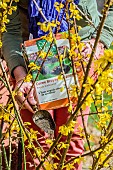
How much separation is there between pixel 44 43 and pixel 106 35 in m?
0.44

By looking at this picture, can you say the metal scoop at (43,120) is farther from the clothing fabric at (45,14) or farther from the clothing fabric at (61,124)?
the clothing fabric at (45,14)

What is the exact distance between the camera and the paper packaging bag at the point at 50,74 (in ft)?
7.19

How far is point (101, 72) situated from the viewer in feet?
4.92

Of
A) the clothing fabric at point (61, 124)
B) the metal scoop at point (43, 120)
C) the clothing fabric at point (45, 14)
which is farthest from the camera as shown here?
the clothing fabric at point (61, 124)

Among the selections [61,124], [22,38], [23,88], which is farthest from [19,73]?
[61,124]

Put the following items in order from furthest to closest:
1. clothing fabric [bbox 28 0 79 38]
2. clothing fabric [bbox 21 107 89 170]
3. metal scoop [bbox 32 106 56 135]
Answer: clothing fabric [bbox 21 107 89 170] → clothing fabric [bbox 28 0 79 38] → metal scoop [bbox 32 106 56 135]

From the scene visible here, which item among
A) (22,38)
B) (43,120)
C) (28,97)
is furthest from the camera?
(22,38)

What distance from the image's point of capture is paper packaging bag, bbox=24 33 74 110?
219cm

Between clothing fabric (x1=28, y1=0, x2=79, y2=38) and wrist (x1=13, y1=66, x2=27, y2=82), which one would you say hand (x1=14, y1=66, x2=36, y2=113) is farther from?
clothing fabric (x1=28, y1=0, x2=79, y2=38)

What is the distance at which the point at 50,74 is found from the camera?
226 cm

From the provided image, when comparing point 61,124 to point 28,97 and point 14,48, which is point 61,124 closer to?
point 28,97

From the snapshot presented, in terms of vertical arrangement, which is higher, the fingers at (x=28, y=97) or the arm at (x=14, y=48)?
the arm at (x=14, y=48)

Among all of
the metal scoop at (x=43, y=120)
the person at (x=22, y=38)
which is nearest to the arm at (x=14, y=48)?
the person at (x=22, y=38)

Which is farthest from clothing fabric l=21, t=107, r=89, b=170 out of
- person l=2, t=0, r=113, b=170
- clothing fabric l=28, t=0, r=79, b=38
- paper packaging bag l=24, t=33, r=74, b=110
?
clothing fabric l=28, t=0, r=79, b=38
